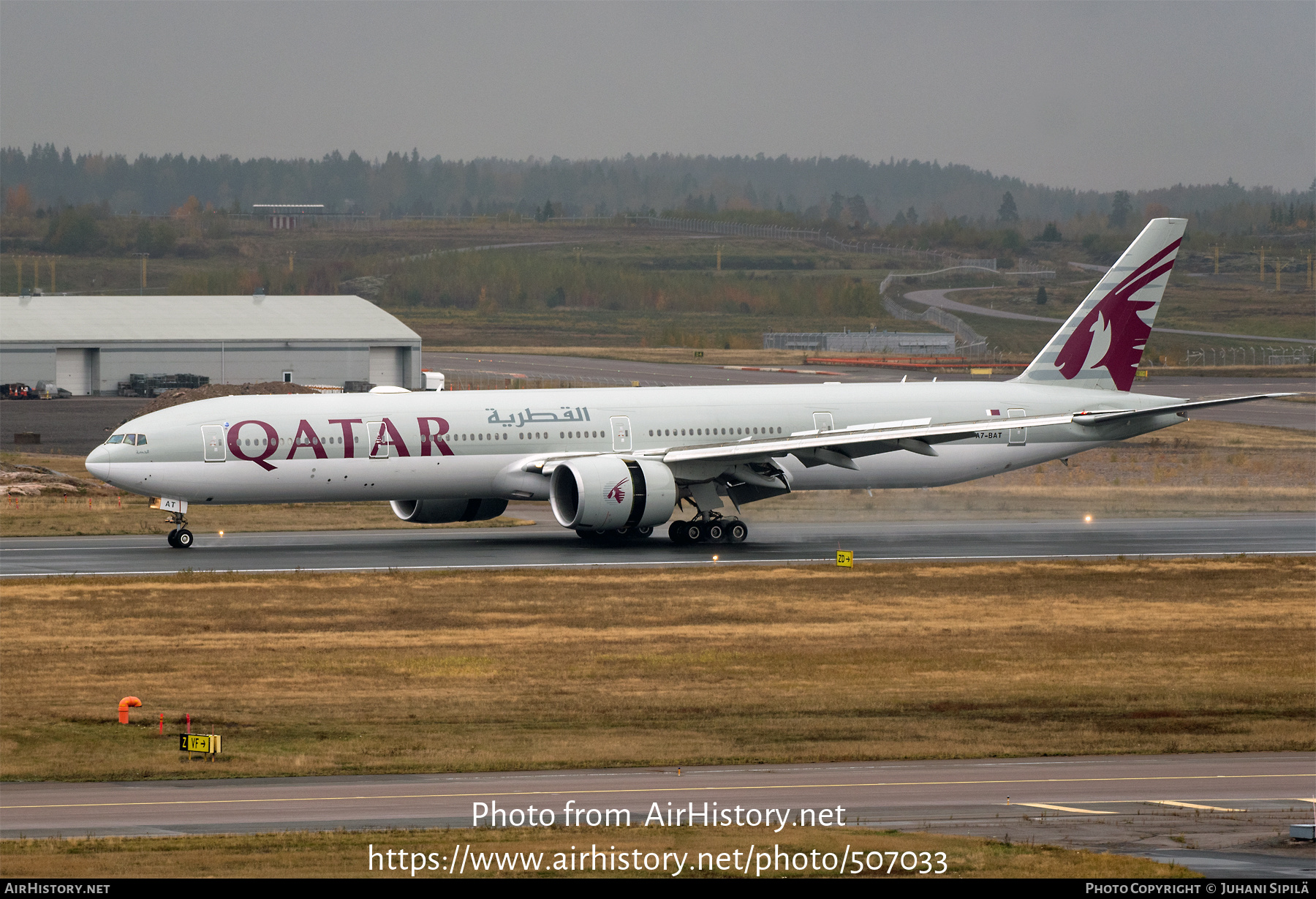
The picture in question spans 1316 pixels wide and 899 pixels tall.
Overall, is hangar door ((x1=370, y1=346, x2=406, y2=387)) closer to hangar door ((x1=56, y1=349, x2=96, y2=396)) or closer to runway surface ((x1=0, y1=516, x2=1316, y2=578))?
hangar door ((x1=56, y1=349, x2=96, y2=396))

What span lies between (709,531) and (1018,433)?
412 inches

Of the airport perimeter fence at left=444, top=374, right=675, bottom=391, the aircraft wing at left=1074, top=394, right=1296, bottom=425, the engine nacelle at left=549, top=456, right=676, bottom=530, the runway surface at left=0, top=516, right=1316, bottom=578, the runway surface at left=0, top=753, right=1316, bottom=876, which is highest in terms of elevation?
the aircraft wing at left=1074, top=394, right=1296, bottom=425

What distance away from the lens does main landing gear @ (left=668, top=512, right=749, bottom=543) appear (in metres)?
46.3

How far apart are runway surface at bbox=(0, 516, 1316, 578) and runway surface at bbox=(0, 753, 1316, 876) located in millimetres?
20382

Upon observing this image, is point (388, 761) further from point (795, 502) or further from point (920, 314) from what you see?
point (920, 314)

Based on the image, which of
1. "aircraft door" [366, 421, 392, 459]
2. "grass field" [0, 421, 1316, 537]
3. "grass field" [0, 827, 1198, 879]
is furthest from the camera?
"grass field" [0, 421, 1316, 537]

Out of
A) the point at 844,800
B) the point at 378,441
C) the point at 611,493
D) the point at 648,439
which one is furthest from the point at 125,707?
the point at 648,439

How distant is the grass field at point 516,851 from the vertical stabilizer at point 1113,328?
36.4 meters

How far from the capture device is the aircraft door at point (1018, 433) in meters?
49.2

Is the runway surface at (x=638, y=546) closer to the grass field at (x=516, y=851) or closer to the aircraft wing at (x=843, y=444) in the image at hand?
the aircraft wing at (x=843, y=444)

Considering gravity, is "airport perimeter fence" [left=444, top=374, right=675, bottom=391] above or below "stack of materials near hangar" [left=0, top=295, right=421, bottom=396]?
below

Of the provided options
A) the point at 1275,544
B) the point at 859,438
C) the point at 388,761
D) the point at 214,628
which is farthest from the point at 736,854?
the point at 1275,544

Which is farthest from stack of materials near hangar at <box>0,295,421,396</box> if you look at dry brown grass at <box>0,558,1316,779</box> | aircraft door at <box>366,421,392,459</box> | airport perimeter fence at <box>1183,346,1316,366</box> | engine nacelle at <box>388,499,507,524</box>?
dry brown grass at <box>0,558,1316,779</box>

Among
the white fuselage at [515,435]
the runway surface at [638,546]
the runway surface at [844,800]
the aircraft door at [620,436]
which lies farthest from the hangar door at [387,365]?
the runway surface at [844,800]
